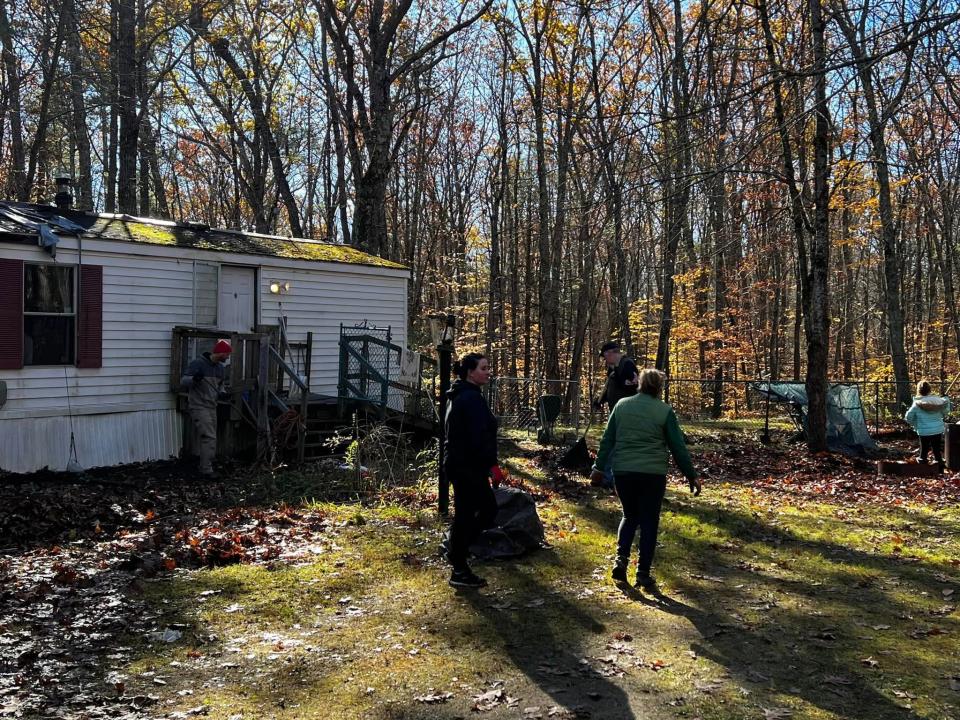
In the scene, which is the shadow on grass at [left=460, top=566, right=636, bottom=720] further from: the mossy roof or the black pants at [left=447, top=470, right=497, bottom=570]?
the mossy roof

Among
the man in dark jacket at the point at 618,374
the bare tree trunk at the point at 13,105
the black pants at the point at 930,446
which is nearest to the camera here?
the man in dark jacket at the point at 618,374

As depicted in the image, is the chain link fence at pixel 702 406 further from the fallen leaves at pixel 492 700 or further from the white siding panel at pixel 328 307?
the fallen leaves at pixel 492 700

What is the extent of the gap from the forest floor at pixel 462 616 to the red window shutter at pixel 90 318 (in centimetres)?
366

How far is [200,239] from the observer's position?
15492mm

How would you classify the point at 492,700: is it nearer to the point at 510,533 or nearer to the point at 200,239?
the point at 510,533

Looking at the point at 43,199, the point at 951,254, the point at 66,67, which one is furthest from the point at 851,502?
the point at 43,199

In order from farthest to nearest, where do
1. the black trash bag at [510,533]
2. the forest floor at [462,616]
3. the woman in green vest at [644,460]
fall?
the black trash bag at [510,533] < the woman in green vest at [644,460] < the forest floor at [462,616]

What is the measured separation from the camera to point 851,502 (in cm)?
1084

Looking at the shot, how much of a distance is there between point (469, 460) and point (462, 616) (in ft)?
3.93

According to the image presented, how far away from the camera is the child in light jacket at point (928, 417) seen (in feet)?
42.7

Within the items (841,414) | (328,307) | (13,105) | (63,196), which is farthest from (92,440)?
(841,414)

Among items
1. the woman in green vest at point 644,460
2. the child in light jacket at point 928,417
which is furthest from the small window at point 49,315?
the child in light jacket at point 928,417

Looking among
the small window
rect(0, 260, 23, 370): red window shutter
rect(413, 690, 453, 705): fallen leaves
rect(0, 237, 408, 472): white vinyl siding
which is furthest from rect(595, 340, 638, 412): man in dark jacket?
rect(0, 260, 23, 370): red window shutter

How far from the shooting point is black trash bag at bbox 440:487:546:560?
761 centimetres
